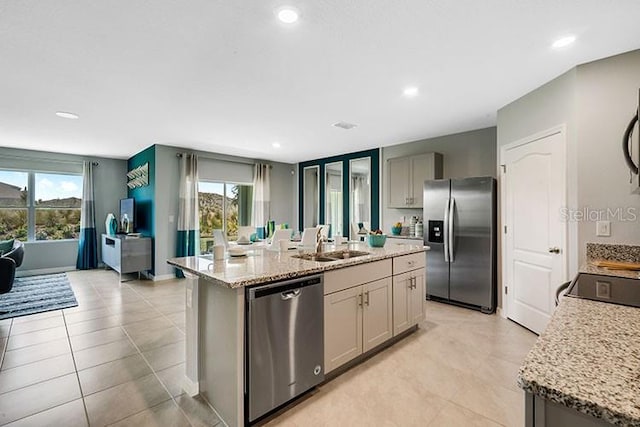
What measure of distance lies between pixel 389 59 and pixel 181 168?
15.6 ft

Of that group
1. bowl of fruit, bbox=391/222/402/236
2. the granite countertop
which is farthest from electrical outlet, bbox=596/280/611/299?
bowl of fruit, bbox=391/222/402/236

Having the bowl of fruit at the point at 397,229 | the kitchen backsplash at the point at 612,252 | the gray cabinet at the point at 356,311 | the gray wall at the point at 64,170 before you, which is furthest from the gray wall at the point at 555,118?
the gray wall at the point at 64,170

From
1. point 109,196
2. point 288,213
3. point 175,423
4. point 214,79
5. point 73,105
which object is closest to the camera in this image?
point 175,423

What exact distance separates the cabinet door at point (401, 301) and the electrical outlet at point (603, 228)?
5.30ft

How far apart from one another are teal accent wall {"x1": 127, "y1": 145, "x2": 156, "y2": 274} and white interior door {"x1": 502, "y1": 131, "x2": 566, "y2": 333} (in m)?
5.80

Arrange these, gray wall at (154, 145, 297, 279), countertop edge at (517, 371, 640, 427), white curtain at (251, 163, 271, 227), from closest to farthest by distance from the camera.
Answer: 1. countertop edge at (517, 371, 640, 427)
2. gray wall at (154, 145, 297, 279)
3. white curtain at (251, 163, 271, 227)

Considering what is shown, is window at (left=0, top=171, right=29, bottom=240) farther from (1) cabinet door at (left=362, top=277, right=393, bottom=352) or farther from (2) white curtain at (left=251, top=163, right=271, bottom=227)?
(1) cabinet door at (left=362, top=277, right=393, bottom=352)

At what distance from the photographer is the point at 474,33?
2158 millimetres

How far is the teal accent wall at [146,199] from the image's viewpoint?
570 cm

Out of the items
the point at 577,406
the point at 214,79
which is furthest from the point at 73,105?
the point at 577,406

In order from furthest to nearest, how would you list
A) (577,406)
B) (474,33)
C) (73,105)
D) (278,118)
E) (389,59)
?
1. (278,118)
2. (73,105)
3. (389,59)
4. (474,33)
5. (577,406)

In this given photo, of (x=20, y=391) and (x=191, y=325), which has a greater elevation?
(x=191, y=325)

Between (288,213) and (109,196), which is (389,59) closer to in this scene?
(288,213)

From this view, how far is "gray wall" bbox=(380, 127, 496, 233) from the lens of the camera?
4591mm
